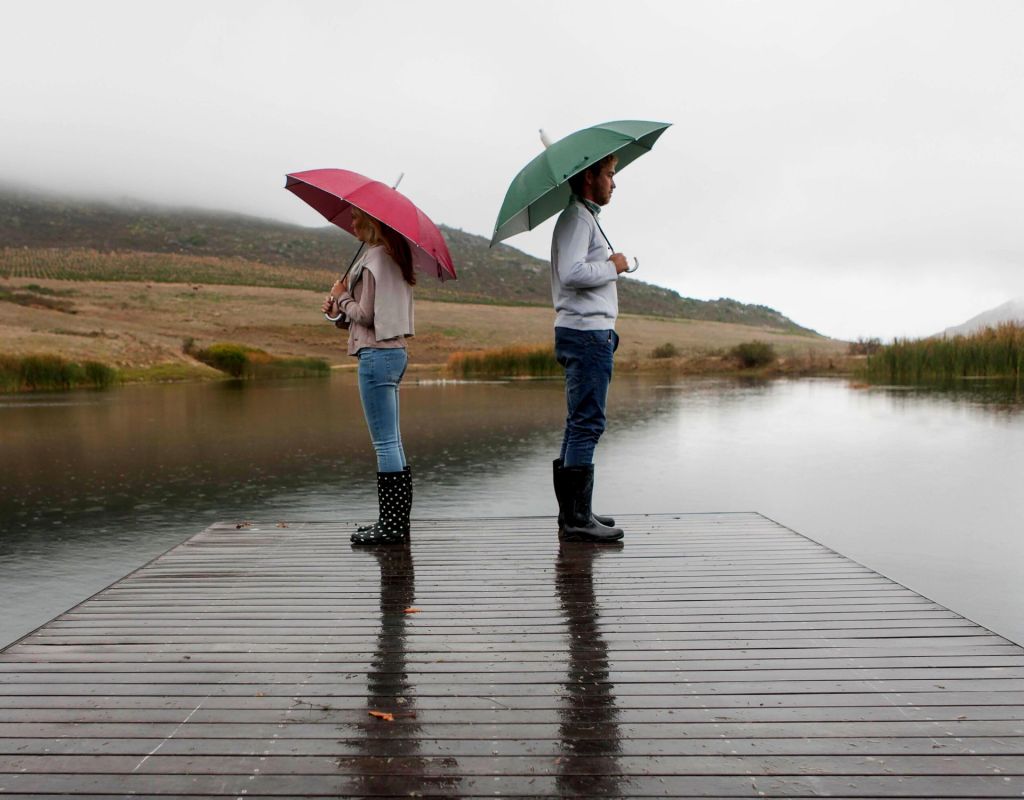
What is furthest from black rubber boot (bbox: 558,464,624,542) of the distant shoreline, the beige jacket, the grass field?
the grass field

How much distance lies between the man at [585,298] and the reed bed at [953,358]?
2007cm

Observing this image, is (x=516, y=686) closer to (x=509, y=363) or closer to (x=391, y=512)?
(x=391, y=512)

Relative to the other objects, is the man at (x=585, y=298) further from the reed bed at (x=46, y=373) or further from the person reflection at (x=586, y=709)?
the reed bed at (x=46, y=373)

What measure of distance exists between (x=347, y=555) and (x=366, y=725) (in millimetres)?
1938

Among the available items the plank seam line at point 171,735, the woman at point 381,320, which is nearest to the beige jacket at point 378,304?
the woman at point 381,320

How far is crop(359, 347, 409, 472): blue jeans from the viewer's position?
13.3 ft

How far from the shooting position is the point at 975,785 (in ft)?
6.22

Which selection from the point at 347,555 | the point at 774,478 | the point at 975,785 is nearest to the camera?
the point at 975,785

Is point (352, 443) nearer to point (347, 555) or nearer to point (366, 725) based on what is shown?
A: point (347, 555)

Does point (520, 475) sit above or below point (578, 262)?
below

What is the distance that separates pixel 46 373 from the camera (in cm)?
2316

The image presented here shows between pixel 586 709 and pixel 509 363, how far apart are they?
2737 cm

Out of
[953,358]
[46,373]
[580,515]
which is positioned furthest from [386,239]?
[46,373]

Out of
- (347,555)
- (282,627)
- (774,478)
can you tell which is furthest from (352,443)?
(282,627)
